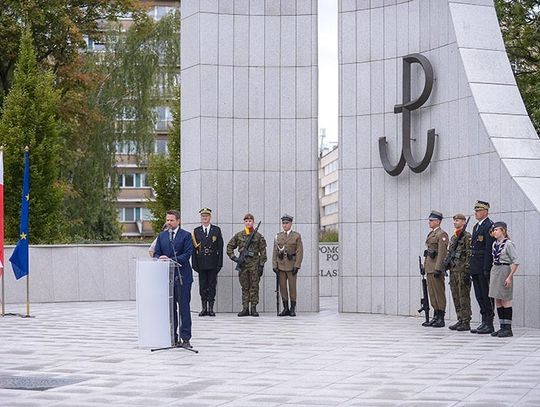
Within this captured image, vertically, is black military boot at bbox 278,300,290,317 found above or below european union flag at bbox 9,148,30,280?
below

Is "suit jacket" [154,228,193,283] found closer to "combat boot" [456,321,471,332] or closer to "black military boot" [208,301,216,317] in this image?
"combat boot" [456,321,471,332]

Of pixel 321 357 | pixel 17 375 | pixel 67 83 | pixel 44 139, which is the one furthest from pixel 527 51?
pixel 17 375

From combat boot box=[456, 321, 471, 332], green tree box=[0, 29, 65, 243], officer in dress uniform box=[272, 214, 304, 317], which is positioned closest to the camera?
combat boot box=[456, 321, 471, 332]

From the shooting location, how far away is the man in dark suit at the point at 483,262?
16.1 metres

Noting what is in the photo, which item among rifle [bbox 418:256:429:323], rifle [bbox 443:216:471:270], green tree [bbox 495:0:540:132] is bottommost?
rifle [bbox 418:256:429:323]

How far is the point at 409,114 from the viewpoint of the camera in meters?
19.8

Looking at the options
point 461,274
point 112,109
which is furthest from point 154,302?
point 112,109

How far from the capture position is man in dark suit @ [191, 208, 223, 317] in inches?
782

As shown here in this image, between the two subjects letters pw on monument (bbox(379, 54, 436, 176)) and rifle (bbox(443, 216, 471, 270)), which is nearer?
rifle (bbox(443, 216, 471, 270))

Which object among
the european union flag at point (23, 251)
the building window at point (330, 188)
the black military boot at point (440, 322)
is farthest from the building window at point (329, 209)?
the black military boot at point (440, 322)

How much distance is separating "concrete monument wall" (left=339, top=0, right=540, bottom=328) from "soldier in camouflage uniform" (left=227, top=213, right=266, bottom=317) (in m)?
1.80

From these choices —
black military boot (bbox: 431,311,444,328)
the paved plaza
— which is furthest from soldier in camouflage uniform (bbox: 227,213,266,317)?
black military boot (bbox: 431,311,444,328)

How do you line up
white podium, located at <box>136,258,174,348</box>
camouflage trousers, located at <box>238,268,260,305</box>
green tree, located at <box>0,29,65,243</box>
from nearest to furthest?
1. white podium, located at <box>136,258,174,348</box>
2. camouflage trousers, located at <box>238,268,260,305</box>
3. green tree, located at <box>0,29,65,243</box>

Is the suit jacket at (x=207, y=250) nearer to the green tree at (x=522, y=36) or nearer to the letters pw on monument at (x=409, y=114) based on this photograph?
the letters pw on monument at (x=409, y=114)
